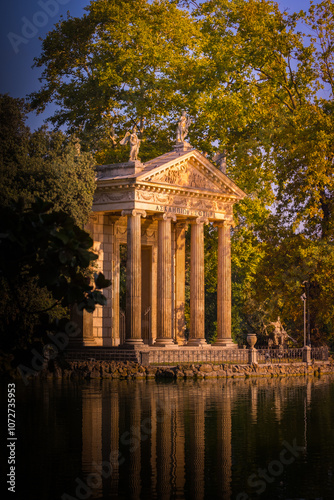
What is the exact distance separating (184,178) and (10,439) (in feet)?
105

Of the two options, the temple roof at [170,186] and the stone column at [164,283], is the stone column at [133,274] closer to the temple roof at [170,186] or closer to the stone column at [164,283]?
the temple roof at [170,186]

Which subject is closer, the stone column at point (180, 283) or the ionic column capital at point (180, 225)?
the stone column at point (180, 283)

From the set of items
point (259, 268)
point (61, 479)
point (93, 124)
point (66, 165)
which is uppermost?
point (93, 124)

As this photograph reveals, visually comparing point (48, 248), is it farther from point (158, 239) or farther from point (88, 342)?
point (158, 239)

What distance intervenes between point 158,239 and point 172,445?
31.1 metres

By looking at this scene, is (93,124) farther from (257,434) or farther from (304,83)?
(257,434)

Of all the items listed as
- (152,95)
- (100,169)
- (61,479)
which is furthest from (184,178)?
(61,479)

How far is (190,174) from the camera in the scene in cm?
5112

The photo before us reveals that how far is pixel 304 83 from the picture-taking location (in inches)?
2217

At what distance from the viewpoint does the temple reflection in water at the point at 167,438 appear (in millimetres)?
15055

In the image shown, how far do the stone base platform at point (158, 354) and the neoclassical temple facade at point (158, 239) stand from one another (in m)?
0.86

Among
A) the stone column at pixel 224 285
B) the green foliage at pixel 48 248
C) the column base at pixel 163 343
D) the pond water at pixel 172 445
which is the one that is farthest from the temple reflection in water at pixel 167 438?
the stone column at pixel 224 285

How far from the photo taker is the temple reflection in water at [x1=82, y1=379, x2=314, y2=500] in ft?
49.4

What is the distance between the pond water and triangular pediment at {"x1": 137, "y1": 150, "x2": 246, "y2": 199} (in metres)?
17.6
